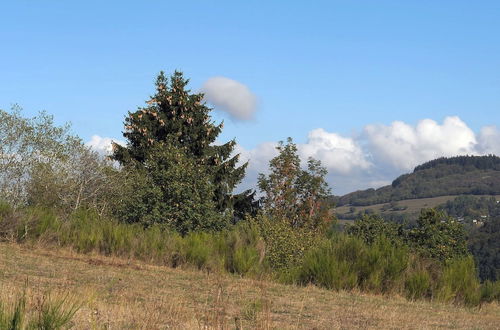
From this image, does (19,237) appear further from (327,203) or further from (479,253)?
(479,253)

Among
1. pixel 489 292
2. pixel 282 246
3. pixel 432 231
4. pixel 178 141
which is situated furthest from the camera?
pixel 432 231

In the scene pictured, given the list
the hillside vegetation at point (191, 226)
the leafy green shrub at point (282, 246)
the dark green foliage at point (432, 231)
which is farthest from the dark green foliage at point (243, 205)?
the leafy green shrub at point (282, 246)

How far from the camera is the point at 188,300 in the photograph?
38.8ft

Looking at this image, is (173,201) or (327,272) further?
(173,201)

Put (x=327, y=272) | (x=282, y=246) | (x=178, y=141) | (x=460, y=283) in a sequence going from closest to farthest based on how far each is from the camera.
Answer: (x=327, y=272), (x=460, y=283), (x=282, y=246), (x=178, y=141)

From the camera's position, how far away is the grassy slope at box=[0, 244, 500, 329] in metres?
9.06

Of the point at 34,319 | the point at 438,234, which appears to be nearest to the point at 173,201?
the point at 34,319

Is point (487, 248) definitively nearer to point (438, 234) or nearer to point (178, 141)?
point (438, 234)

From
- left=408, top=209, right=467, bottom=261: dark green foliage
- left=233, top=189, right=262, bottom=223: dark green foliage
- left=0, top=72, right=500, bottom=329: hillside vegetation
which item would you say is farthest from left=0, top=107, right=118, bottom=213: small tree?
left=408, top=209, right=467, bottom=261: dark green foliage

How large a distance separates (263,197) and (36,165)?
21.7 metres

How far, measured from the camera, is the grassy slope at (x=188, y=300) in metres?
9.06

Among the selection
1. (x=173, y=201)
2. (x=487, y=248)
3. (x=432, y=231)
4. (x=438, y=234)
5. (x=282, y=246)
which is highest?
(x=487, y=248)

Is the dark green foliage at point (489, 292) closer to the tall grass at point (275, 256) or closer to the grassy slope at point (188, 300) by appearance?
the tall grass at point (275, 256)

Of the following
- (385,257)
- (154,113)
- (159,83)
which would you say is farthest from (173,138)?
(385,257)
